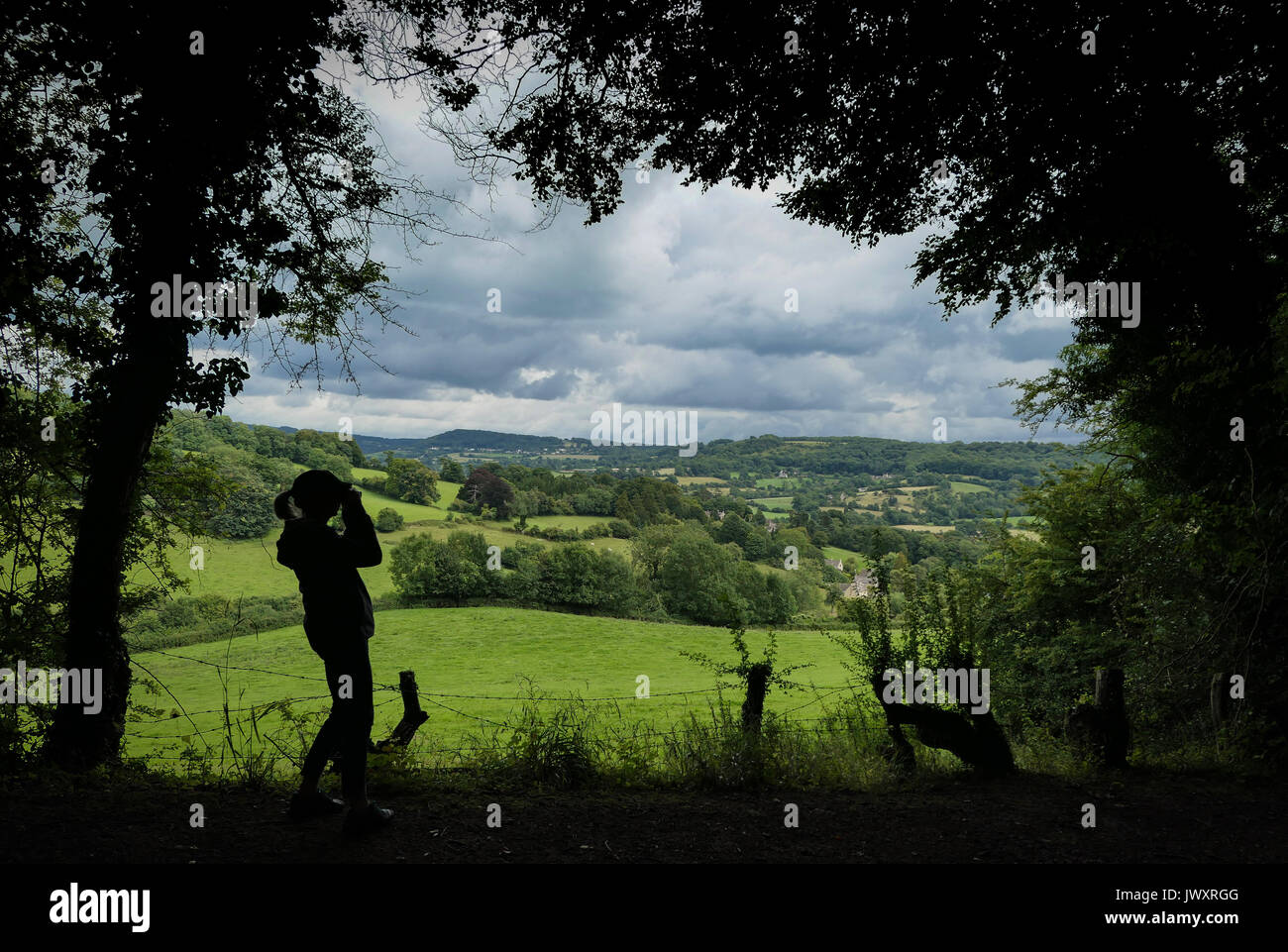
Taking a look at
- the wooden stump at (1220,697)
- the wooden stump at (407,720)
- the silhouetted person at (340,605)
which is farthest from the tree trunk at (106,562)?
the wooden stump at (1220,697)

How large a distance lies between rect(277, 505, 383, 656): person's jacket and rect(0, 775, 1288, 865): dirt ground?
1.18 metres

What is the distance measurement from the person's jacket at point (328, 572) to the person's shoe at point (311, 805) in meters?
1.00

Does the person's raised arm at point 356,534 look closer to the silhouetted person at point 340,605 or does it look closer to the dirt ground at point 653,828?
the silhouetted person at point 340,605

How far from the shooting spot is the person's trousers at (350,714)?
→ 12.7ft

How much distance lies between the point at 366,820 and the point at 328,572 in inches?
57.4

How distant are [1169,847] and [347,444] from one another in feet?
263

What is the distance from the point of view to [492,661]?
171 feet

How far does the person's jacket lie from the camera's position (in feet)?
12.7

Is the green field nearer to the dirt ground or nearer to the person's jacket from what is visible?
the dirt ground

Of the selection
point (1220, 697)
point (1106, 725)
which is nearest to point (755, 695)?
point (1106, 725)

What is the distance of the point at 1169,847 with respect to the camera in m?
4.27

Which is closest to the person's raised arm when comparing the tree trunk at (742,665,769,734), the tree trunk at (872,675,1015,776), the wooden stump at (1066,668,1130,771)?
the tree trunk at (742,665,769,734)
